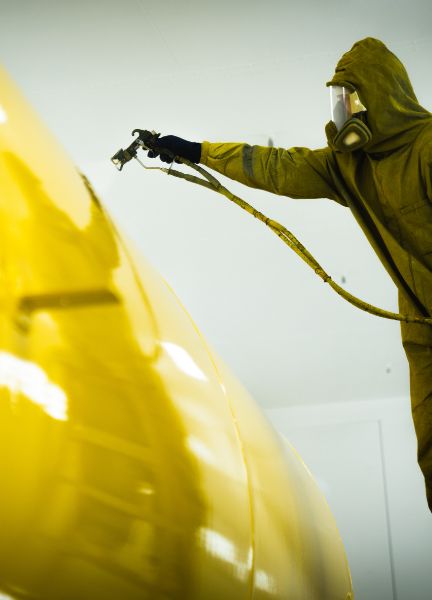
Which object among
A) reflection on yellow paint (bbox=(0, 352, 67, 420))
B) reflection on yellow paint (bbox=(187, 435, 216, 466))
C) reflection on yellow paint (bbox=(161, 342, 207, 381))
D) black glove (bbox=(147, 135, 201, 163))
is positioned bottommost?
reflection on yellow paint (bbox=(187, 435, 216, 466))

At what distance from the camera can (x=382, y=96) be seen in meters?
1.68

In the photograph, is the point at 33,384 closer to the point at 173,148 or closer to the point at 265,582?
the point at 265,582

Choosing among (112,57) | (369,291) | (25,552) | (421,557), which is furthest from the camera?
(421,557)

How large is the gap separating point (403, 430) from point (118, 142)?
3494mm

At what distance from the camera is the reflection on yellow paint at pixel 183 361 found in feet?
2.72

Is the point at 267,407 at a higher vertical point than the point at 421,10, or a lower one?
lower

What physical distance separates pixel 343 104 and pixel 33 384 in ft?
4.56

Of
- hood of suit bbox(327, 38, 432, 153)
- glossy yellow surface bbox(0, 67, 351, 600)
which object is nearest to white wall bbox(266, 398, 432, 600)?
hood of suit bbox(327, 38, 432, 153)

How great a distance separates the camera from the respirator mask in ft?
5.25

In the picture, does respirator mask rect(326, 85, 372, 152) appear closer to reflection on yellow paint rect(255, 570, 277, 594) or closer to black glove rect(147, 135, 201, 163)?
black glove rect(147, 135, 201, 163)

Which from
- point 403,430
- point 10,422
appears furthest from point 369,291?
point 10,422

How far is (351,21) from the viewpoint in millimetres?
2389

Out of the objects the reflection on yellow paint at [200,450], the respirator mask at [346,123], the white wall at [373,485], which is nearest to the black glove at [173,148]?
the respirator mask at [346,123]

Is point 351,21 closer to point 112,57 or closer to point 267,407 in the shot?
point 112,57
